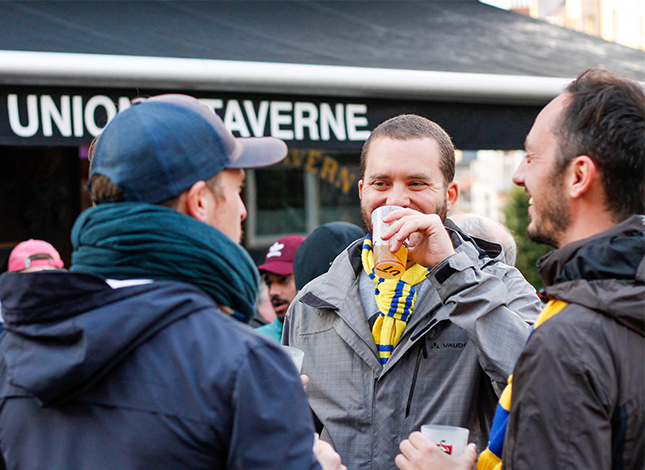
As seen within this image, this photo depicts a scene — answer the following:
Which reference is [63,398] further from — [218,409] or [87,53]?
[87,53]

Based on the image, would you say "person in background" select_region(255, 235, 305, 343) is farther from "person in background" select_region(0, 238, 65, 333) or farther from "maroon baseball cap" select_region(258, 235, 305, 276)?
"person in background" select_region(0, 238, 65, 333)

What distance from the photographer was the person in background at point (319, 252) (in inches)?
115

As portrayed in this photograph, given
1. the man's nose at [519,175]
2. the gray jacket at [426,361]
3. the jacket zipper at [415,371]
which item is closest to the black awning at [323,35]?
the gray jacket at [426,361]

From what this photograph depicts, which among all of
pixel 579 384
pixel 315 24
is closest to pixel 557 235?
pixel 579 384

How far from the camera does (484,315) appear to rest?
1.71 meters

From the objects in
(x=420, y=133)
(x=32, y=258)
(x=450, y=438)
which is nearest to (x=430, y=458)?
(x=450, y=438)

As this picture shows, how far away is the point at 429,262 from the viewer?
1856 millimetres

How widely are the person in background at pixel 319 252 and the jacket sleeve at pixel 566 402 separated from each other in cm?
169

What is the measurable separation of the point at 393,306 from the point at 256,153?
826 millimetres

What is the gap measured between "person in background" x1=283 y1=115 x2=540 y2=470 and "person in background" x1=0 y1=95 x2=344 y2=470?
2.36ft

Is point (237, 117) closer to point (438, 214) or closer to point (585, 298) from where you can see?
point (438, 214)

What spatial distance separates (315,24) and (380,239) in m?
3.14

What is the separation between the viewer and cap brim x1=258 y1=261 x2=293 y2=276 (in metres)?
3.56

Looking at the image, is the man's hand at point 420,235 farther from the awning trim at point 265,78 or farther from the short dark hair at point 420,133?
the awning trim at point 265,78
